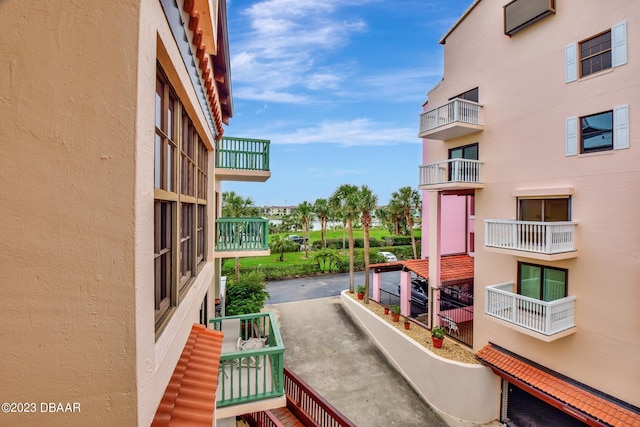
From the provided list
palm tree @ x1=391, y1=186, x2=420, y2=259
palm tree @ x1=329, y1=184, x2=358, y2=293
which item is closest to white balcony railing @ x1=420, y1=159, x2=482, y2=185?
palm tree @ x1=329, y1=184, x2=358, y2=293

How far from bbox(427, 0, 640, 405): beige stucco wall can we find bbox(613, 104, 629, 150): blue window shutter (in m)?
0.10

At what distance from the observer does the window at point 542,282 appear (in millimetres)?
9367

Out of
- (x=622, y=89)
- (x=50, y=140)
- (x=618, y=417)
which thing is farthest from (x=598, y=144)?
(x=50, y=140)

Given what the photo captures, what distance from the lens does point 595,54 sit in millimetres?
8523

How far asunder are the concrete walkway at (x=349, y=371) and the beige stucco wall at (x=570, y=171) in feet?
12.8

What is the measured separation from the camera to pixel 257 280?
52.9 feet

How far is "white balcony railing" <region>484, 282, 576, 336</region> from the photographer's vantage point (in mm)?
8492

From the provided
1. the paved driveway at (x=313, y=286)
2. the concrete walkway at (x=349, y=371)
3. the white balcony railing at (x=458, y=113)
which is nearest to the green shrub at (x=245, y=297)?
the concrete walkway at (x=349, y=371)

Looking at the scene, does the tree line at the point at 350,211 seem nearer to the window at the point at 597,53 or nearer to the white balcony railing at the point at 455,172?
the white balcony railing at the point at 455,172

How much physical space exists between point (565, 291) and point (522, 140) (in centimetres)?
523

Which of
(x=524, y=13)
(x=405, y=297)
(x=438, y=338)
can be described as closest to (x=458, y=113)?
(x=524, y=13)

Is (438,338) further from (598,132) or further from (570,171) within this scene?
(598,132)

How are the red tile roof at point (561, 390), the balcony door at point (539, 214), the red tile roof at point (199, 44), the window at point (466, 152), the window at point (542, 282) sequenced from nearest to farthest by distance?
the red tile roof at point (199, 44), the red tile roof at point (561, 390), the balcony door at point (539, 214), the window at point (542, 282), the window at point (466, 152)

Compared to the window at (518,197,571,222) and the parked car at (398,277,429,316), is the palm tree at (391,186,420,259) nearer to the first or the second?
the parked car at (398,277,429,316)
